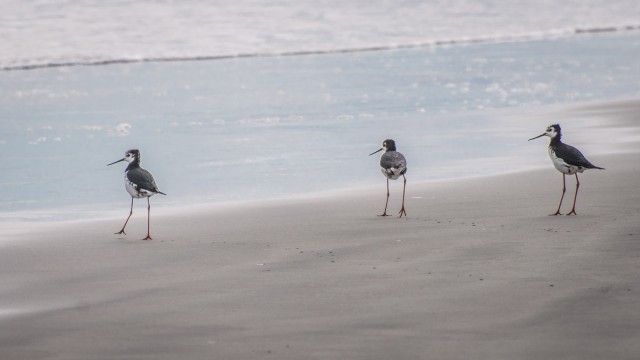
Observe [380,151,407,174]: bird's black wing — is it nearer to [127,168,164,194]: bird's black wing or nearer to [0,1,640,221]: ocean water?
[0,1,640,221]: ocean water

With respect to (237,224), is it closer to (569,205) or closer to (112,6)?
(569,205)

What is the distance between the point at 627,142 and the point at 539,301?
25.4 ft

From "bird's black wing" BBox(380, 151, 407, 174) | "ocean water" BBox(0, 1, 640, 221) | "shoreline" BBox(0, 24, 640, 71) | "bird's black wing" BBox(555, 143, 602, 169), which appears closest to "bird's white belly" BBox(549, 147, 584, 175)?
"bird's black wing" BBox(555, 143, 602, 169)

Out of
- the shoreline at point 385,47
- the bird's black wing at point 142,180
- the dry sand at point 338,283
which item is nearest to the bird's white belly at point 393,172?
the dry sand at point 338,283

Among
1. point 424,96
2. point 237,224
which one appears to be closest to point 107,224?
point 237,224

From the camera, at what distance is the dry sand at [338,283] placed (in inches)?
221

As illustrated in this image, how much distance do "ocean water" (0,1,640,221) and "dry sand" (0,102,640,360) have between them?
1.76 meters

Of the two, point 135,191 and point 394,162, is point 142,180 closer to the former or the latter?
point 135,191

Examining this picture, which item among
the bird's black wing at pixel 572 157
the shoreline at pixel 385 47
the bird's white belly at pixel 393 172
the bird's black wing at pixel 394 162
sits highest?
the shoreline at pixel 385 47

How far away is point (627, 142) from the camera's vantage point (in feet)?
44.1

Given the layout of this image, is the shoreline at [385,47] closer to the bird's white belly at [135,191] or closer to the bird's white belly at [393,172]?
the bird's white belly at [135,191]

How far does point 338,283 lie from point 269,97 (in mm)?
12543

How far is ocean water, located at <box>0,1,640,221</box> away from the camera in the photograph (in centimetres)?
1214

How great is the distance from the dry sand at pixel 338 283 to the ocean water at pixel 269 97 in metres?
1.76
